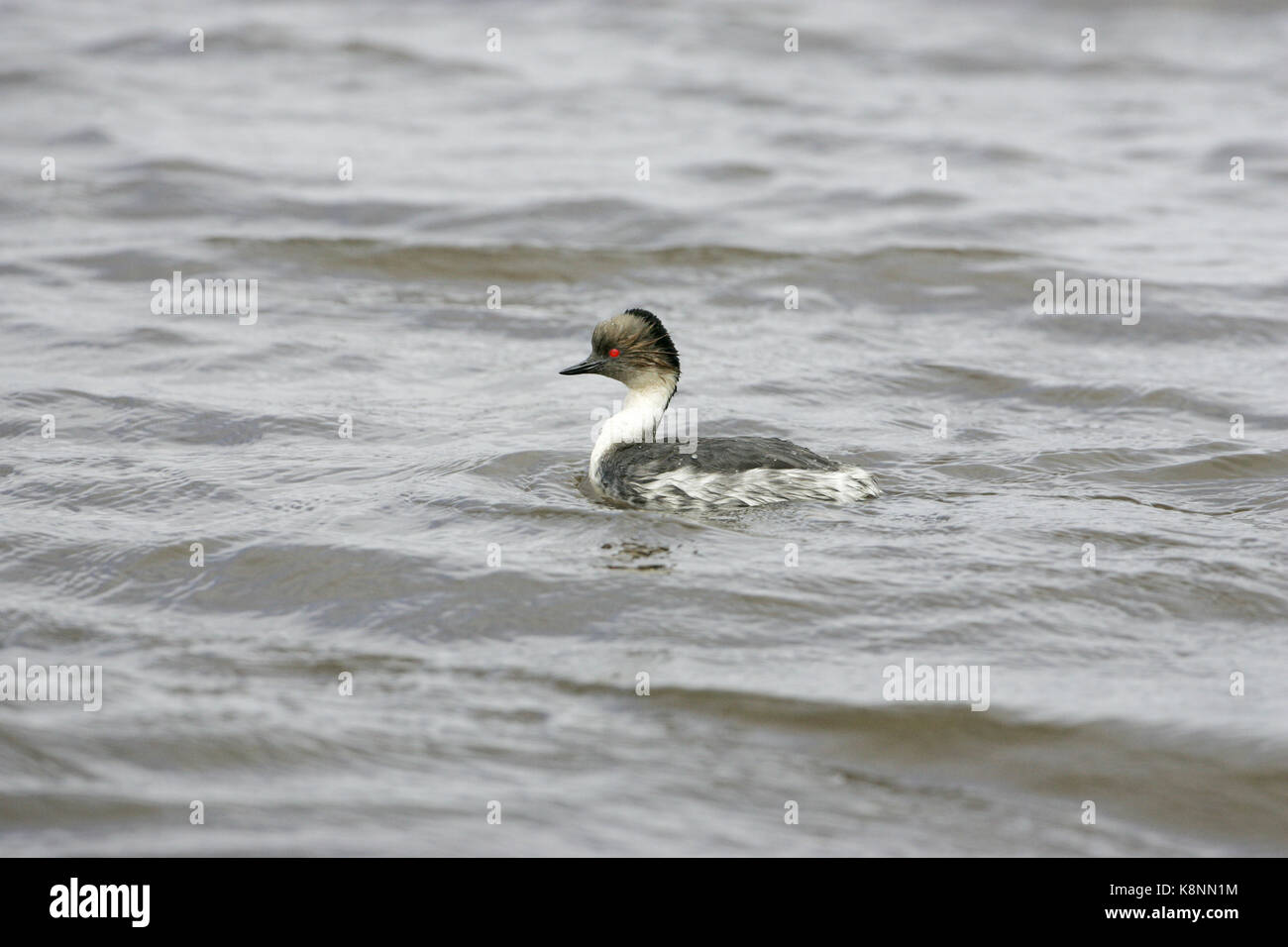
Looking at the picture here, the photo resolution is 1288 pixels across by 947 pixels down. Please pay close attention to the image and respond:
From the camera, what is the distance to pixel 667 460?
26.1 feet

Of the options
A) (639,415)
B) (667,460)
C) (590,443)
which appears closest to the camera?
(667,460)

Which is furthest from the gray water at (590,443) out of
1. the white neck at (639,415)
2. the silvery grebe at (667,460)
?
the white neck at (639,415)

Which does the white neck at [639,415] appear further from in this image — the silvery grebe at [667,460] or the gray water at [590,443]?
the gray water at [590,443]

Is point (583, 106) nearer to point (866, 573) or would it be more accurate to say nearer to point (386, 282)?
point (386, 282)

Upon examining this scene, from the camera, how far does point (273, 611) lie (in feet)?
22.0

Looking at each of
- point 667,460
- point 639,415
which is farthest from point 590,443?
point 667,460

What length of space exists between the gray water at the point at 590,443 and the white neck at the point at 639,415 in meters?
0.37

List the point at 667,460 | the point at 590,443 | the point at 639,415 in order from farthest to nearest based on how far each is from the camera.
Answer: the point at 590,443 → the point at 639,415 → the point at 667,460

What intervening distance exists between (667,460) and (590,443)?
1.40 metres

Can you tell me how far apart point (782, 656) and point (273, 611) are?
2156 millimetres

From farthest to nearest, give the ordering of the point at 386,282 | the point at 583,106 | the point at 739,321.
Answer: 1. the point at 583,106
2. the point at 386,282
3. the point at 739,321

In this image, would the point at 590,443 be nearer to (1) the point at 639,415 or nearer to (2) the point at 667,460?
(1) the point at 639,415

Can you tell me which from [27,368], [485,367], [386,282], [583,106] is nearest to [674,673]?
[485,367]

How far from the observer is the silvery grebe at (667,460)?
7828 mm
